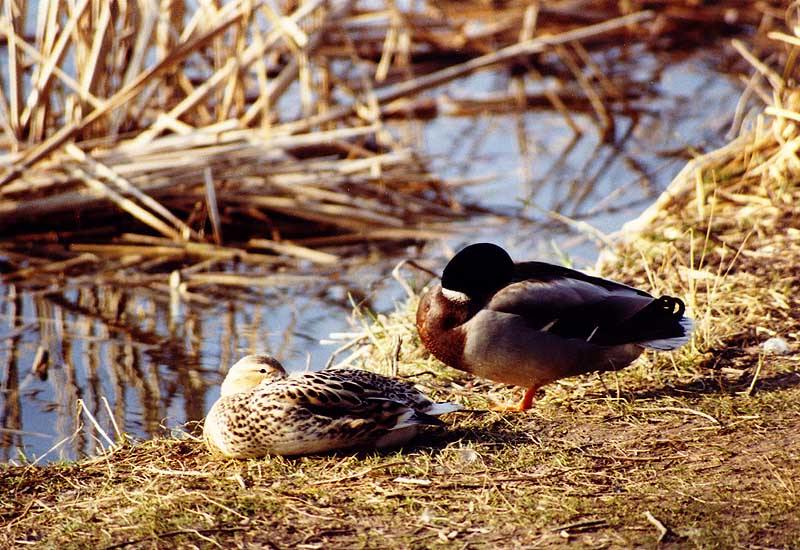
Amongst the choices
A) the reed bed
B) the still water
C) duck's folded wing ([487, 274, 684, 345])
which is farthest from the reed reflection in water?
duck's folded wing ([487, 274, 684, 345])

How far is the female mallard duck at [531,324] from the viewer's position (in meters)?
3.67

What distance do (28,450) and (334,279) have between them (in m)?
2.31

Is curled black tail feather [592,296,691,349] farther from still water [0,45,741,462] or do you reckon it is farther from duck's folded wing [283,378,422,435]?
still water [0,45,741,462]

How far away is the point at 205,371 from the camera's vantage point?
4.88m

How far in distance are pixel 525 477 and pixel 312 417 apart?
612mm

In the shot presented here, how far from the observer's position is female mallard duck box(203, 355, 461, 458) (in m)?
3.28

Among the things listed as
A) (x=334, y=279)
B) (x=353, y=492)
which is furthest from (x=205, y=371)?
(x=353, y=492)

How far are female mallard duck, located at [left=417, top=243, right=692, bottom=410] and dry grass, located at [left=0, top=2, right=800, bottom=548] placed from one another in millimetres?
157

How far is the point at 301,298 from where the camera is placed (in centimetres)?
585

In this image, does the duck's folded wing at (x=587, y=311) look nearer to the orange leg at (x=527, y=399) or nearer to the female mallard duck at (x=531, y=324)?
the female mallard duck at (x=531, y=324)

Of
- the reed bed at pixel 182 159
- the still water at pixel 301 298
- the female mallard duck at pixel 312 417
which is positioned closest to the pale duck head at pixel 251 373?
the female mallard duck at pixel 312 417

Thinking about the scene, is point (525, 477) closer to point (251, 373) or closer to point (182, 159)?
point (251, 373)

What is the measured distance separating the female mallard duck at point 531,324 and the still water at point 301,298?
1.03 m

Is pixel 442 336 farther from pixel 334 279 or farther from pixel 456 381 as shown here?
pixel 334 279
